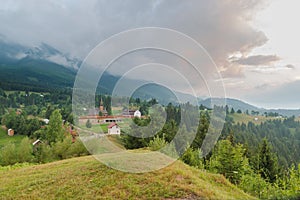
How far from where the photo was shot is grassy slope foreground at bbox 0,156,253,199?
9781mm

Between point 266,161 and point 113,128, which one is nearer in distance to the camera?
point 113,128

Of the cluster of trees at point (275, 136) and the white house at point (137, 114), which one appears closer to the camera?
the white house at point (137, 114)

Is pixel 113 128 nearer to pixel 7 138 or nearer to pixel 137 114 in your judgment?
pixel 137 114

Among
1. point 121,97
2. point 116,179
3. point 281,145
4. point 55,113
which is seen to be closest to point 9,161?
point 55,113

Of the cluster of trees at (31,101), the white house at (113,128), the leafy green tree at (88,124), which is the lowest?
the white house at (113,128)

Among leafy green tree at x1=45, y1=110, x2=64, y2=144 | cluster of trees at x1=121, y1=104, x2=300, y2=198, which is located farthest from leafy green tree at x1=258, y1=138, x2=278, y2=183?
leafy green tree at x1=45, y1=110, x2=64, y2=144

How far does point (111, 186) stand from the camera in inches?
417

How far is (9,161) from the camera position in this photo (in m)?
35.9

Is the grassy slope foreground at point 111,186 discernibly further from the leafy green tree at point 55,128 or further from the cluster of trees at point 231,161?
the leafy green tree at point 55,128

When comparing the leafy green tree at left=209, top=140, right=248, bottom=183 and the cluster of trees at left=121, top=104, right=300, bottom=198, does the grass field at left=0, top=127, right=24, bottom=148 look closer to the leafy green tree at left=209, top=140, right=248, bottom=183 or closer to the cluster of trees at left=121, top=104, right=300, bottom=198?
the cluster of trees at left=121, top=104, right=300, bottom=198

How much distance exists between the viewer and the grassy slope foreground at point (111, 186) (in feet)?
32.1

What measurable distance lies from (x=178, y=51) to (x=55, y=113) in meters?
43.9

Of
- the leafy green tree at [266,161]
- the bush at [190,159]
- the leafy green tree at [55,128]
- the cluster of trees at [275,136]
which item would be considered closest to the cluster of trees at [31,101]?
the leafy green tree at [55,128]

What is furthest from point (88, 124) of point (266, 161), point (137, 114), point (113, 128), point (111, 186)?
point (266, 161)
